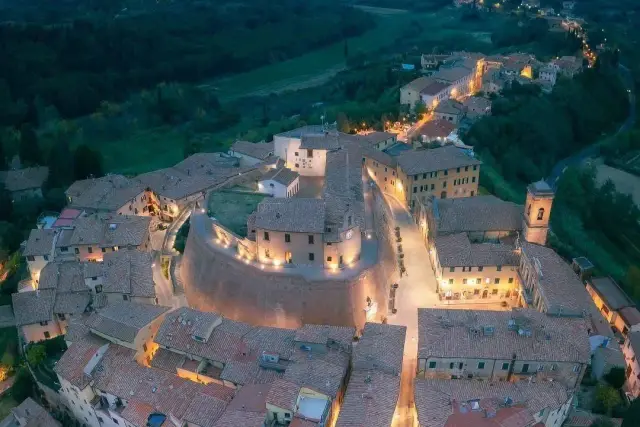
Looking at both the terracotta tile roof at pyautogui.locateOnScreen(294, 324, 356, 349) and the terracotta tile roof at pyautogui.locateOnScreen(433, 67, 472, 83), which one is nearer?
the terracotta tile roof at pyautogui.locateOnScreen(294, 324, 356, 349)

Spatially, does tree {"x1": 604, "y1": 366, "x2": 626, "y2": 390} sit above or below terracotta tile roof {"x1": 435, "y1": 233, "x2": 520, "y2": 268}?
below

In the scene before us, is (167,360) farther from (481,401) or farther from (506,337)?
(506,337)

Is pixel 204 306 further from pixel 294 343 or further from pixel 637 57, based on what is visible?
pixel 637 57

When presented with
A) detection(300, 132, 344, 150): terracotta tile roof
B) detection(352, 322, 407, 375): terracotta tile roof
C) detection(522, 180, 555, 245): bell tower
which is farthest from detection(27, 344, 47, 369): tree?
detection(522, 180, 555, 245): bell tower

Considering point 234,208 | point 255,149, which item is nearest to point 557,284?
point 234,208

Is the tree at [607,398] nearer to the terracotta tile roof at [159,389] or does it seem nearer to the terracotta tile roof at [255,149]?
the terracotta tile roof at [159,389]

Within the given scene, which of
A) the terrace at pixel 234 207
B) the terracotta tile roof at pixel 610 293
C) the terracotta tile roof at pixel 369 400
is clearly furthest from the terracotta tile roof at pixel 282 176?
the terracotta tile roof at pixel 610 293

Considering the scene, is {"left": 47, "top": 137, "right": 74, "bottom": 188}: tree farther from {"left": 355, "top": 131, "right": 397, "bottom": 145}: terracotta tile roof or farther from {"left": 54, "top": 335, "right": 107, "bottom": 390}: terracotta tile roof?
{"left": 355, "top": 131, "right": 397, "bottom": 145}: terracotta tile roof

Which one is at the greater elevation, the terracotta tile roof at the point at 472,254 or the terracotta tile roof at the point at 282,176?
the terracotta tile roof at the point at 282,176
